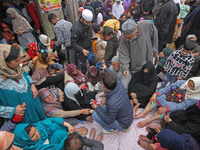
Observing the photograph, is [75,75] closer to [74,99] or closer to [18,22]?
[74,99]

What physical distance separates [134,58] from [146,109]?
1.00 meters

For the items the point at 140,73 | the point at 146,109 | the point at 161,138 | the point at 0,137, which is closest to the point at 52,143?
the point at 0,137

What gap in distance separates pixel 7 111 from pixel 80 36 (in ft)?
7.16

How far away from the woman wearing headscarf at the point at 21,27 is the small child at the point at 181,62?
381 centimetres

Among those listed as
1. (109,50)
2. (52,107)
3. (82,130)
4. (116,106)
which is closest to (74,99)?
(52,107)

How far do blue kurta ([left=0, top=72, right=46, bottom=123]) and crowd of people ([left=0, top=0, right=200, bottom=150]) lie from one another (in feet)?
0.03

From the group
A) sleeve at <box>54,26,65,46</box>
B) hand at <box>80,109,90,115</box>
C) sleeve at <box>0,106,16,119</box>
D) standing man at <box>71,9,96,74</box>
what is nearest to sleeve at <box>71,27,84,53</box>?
standing man at <box>71,9,96,74</box>

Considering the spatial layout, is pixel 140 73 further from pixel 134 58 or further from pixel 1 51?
pixel 1 51

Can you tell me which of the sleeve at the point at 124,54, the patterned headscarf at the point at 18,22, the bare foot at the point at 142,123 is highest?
the patterned headscarf at the point at 18,22

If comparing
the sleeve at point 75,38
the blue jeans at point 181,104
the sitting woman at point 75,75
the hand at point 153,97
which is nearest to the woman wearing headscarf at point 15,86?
the sitting woman at point 75,75

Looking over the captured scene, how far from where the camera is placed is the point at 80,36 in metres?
3.04

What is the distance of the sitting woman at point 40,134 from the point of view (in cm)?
152

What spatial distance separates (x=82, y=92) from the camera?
2.45 metres

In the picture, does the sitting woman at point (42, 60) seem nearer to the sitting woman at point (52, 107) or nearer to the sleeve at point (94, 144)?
the sitting woman at point (52, 107)
